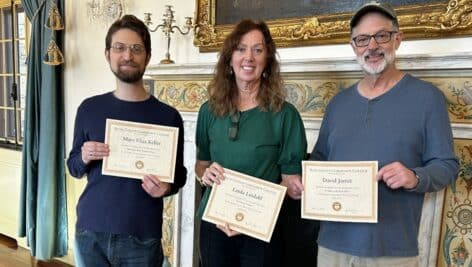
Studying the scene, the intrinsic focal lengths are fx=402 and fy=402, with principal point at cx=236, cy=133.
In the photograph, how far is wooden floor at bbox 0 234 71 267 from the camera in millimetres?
3195

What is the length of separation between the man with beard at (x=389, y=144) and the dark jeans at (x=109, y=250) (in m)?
0.64

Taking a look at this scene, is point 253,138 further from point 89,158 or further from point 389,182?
point 89,158

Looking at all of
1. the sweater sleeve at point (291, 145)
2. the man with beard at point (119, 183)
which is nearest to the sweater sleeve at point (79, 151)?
the man with beard at point (119, 183)

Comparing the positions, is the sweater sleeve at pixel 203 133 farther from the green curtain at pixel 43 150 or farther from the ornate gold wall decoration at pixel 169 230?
the green curtain at pixel 43 150

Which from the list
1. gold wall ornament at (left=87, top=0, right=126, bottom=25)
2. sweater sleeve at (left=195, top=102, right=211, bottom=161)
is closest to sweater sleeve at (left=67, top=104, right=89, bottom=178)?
sweater sleeve at (left=195, top=102, right=211, bottom=161)

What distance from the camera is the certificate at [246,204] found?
1283mm

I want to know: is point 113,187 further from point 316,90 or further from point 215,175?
point 316,90

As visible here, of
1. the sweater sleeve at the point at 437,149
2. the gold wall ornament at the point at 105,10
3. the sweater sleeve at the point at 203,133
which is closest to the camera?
the sweater sleeve at the point at 437,149

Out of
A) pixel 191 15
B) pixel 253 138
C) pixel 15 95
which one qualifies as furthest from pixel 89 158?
pixel 15 95

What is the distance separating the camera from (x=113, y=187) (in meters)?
1.35

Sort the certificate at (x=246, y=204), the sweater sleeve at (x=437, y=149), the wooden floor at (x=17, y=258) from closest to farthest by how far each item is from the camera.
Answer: the sweater sleeve at (x=437, y=149)
the certificate at (x=246, y=204)
the wooden floor at (x=17, y=258)

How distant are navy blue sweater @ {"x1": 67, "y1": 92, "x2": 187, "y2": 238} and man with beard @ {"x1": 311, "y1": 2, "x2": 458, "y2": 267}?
1.99 ft

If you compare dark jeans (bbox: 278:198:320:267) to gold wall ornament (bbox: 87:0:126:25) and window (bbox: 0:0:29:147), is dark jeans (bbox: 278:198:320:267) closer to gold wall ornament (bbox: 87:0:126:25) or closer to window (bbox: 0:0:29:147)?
gold wall ornament (bbox: 87:0:126:25)

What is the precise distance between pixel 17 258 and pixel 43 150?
3.20ft
